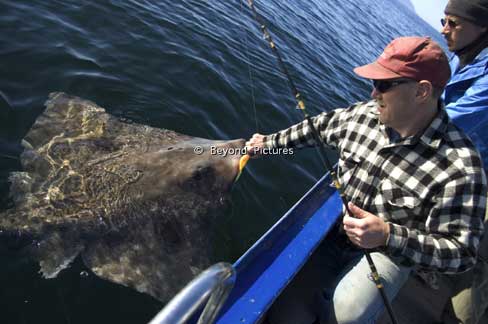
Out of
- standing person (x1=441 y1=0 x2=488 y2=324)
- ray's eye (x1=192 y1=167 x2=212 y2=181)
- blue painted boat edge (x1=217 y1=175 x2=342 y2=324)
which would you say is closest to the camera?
blue painted boat edge (x1=217 y1=175 x2=342 y2=324)

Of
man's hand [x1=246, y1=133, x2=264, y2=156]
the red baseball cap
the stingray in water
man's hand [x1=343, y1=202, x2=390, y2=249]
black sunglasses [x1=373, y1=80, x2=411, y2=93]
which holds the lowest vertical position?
the stingray in water

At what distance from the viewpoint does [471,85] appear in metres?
4.48

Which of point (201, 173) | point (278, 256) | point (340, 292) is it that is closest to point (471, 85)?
point (340, 292)

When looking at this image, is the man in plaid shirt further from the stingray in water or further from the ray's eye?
the ray's eye

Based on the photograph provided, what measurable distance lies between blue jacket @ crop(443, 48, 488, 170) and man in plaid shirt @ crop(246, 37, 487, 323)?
4.13 feet

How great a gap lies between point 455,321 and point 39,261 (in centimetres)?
495

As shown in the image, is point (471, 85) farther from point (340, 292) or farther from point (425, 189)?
point (340, 292)

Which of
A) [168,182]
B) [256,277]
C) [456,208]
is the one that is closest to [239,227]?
[168,182]

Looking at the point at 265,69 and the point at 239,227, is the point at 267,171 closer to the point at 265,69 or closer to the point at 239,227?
the point at 239,227

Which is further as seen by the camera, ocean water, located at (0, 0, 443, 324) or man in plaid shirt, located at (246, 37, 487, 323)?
ocean water, located at (0, 0, 443, 324)

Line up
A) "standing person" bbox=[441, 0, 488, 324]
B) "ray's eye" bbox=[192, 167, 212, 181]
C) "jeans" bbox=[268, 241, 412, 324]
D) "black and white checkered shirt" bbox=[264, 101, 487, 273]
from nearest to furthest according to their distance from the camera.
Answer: "black and white checkered shirt" bbox=[264, 101, 487, 273] → "jeans" bbox=[268, 241, 412, 324] → "standing person" bbox=[441, 0, 488, 324] → "ray's eye" bbox=[192, 167, 212, 181]

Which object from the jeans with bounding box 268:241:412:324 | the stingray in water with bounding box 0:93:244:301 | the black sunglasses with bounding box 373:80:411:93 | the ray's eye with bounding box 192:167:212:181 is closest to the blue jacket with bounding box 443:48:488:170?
the black sunglasses with bounding box 373:80:411:93

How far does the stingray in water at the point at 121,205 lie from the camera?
4.55 m

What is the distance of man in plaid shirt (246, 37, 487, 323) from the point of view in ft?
9.74
